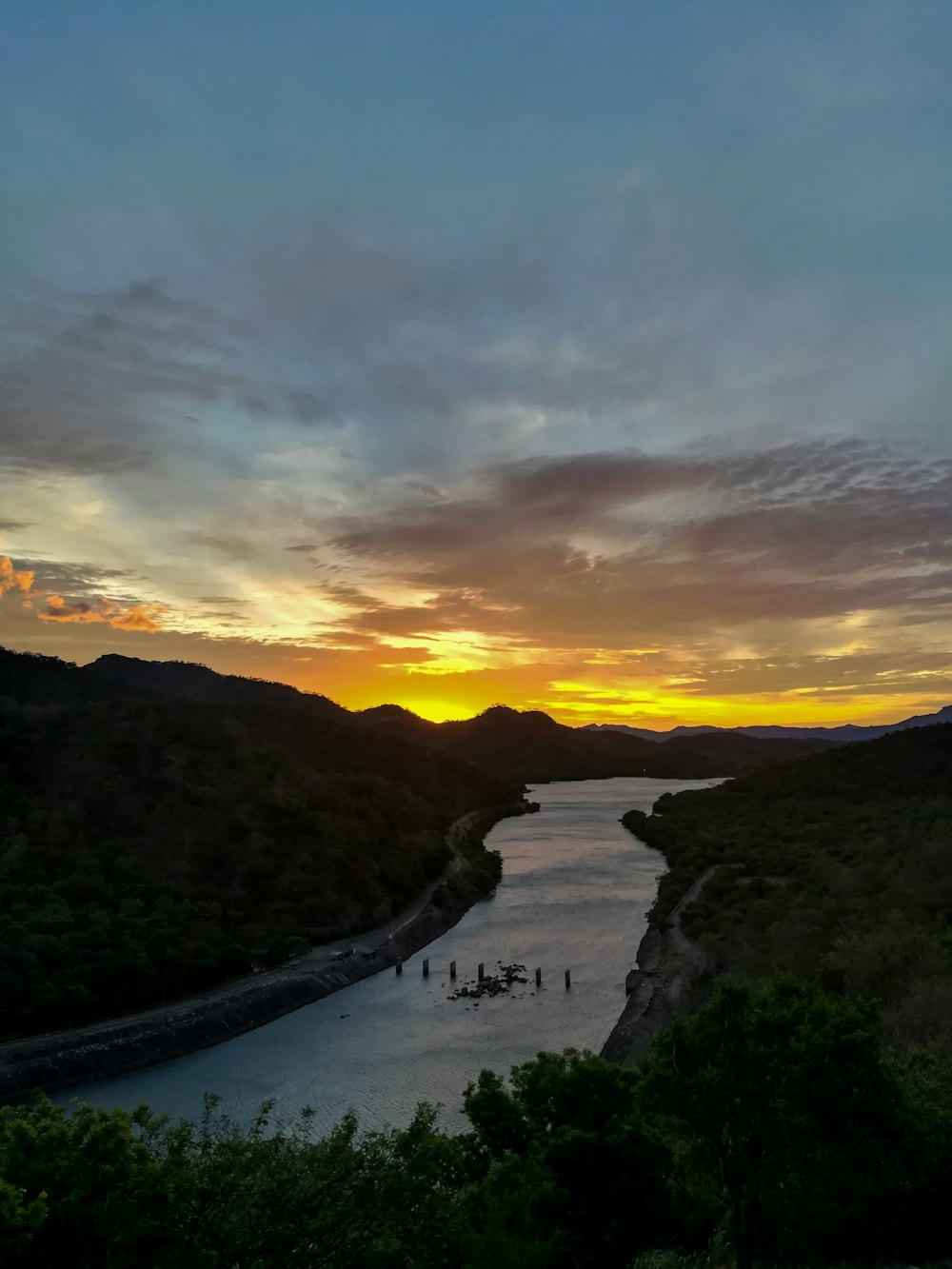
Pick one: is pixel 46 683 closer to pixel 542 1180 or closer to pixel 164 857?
pixel 164 857

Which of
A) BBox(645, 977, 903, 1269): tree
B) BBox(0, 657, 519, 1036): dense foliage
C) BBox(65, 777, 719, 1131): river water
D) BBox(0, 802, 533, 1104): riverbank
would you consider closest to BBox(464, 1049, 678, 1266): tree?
BBox(645, 977, 903, 1269): tree

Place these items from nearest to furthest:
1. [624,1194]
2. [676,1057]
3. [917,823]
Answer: [676,1057]
[624,1194]
[917,823]

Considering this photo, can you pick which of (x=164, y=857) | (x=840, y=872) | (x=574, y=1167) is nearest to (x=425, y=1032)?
(x=574, y=1167)

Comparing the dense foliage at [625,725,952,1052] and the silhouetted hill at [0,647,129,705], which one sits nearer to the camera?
the dense foliage at [625,725,952,1052]

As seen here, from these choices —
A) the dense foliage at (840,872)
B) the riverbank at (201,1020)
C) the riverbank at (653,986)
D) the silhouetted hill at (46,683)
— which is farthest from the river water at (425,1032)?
the silhouetted hill at (46,683)

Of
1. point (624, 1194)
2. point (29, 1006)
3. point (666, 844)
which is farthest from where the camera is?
point (666, 844)

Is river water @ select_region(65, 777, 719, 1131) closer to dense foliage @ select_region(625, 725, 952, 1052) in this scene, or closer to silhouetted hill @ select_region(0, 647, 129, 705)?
dense foliage @ select_region(625, 725, 952, 1052)

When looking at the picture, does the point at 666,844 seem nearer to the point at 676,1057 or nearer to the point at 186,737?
the point at 186,737

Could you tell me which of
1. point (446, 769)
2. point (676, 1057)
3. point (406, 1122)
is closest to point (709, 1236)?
point (676, 1057)
